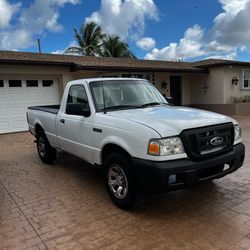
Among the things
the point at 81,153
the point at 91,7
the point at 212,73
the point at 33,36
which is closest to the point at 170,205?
the point at 81,153

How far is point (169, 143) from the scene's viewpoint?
3420 mm

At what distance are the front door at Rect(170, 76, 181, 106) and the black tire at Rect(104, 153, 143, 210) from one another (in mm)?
15196

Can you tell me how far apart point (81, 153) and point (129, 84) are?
62.4 inches

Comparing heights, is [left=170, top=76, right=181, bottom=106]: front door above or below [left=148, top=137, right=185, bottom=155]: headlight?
above

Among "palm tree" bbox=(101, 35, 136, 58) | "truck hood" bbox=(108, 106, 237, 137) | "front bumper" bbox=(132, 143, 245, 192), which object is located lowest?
"front bumper" bbox=(132, 143, 245, 192)

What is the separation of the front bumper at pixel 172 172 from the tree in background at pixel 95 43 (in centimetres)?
2821

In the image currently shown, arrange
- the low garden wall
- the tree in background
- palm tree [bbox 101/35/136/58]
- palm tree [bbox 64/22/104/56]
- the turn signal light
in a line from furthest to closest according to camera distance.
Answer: palm tree [bbox 64/22/104/56] → the tree in background → palm tree [bbox 101/35/136/58] → the low garden wall → the turn signal light

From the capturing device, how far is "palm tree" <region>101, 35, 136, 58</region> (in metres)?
30.3

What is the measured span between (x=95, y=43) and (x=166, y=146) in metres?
30.0

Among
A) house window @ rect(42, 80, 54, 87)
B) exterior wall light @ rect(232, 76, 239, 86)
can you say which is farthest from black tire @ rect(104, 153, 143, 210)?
exterior wall light @ rect(232, 76, 239, 86)

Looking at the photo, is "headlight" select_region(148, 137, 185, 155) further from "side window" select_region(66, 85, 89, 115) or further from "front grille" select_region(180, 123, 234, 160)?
"side window" select_region(66, 85, 89, 115)

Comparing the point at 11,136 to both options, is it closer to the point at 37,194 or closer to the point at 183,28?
the point at 37,194

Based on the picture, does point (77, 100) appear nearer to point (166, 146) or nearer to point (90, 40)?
point (166, 146)

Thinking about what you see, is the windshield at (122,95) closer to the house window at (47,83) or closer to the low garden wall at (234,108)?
the house window at (47,83)
